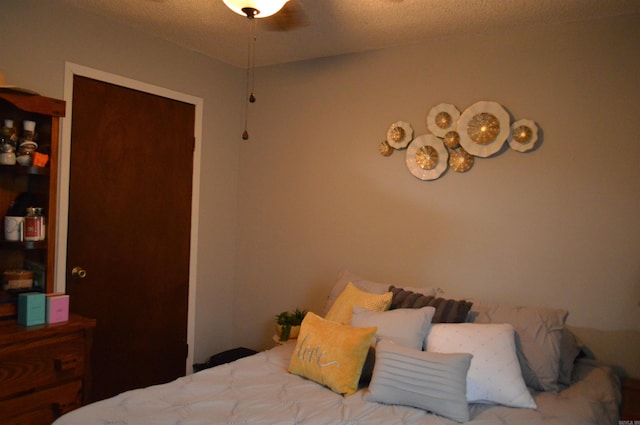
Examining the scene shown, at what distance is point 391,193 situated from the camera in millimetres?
2906

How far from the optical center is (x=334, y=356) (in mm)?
1984

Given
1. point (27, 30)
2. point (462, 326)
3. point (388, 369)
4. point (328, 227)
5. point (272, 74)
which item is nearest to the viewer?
point (388, 369)

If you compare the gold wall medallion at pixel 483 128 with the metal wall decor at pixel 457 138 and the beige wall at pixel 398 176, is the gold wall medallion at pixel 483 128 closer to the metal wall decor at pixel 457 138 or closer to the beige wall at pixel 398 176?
the metal wall decor at pixel 457 138

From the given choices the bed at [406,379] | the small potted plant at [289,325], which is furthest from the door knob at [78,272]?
the small potted plant at [289,325]

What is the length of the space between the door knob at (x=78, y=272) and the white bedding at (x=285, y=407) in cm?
105

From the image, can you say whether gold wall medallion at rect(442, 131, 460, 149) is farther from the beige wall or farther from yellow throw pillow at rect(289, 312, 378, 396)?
yellow throw pillow at rect(289, 312, 378, 396)

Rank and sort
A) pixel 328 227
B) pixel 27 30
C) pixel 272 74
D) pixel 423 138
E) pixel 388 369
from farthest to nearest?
pixel 272 74, pixel 328 227, pixel 423 138, pixel 27 30, pixel 388 369

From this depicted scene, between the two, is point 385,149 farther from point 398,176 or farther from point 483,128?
point 483,128

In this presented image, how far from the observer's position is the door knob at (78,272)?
2.55m

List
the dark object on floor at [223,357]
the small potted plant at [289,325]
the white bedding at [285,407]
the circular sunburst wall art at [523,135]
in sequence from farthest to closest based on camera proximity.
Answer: the dark object on floor at [223,357]
the small potted plant at [289,325]
the circular sunburst wall art at [523,135]
the white bedding at [285,407]

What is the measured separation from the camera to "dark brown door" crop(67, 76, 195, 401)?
2.60m

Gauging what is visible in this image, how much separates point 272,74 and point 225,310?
189cm

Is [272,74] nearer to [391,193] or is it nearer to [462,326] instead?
[391,193]

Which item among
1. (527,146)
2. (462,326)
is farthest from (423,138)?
(462,326)
